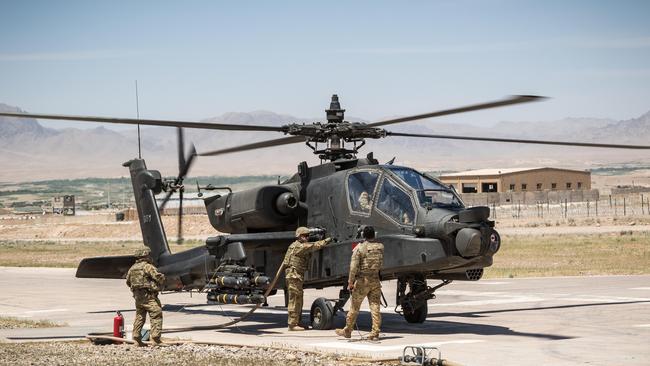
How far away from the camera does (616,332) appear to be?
1712cm

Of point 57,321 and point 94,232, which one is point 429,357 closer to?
point 57,321

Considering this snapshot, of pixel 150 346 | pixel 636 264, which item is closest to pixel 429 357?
pixel 150 346

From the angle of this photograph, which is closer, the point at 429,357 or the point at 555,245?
the point at 429,357

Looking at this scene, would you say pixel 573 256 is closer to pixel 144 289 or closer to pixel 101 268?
pixel 101 268

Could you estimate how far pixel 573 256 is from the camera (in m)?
41.2

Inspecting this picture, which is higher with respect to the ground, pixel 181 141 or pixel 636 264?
pixel 181 141

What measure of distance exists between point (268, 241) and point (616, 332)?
21.9ft

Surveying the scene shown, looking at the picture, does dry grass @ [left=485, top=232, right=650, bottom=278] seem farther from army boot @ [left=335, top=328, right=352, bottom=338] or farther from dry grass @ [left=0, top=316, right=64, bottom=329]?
dry grass @ [left=0, top=316, right=64, bottom=329]

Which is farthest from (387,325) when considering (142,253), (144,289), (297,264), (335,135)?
(142,253)

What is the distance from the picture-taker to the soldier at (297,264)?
18.2m

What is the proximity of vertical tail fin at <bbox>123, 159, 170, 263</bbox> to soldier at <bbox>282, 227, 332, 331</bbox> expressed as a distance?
18.7 ft

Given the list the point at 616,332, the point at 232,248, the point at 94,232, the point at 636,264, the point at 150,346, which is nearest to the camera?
the point at 150,346

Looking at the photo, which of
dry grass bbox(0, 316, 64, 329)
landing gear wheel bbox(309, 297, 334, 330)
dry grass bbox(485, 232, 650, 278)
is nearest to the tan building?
dry grass bbox(485, 232, 650, 278)

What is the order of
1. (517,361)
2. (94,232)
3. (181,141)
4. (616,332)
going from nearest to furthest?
(517,361) → (616,332) → (181,141) → (94,232)
